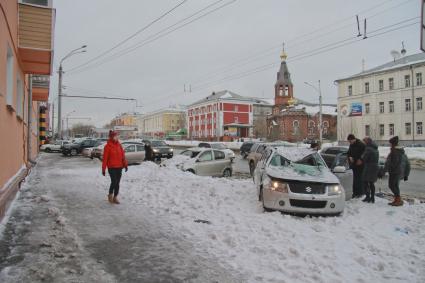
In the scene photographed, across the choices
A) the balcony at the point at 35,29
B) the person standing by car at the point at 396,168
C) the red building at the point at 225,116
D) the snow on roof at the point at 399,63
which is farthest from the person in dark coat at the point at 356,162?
the red building at the point at 225,116

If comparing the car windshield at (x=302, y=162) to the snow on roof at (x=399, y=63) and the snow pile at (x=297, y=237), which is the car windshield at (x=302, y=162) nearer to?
the snow pile at (x=297, y=237)

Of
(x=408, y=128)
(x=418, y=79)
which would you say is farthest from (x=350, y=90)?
(x=408, y=128)

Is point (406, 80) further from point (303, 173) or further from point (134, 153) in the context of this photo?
point (303, 173)

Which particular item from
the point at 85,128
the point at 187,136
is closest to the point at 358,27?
the point at 187,136

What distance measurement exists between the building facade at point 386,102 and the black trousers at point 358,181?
48.7 metres

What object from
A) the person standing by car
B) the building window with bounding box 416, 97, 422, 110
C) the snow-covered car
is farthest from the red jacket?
the building window with bounding box 416, 97, 422, 110

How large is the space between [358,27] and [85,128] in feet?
447

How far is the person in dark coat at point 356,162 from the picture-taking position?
10125 mm

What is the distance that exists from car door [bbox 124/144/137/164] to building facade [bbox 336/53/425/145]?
4342 centimetres

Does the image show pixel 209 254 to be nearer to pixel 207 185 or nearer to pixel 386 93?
pixel 207 185

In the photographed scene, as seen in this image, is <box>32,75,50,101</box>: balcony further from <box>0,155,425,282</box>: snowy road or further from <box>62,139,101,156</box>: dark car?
<box>62,139,101,156</box>: dark car

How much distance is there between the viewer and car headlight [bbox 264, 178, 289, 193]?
783cm

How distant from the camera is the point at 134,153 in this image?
23.1 metres

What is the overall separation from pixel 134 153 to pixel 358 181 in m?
15.6
